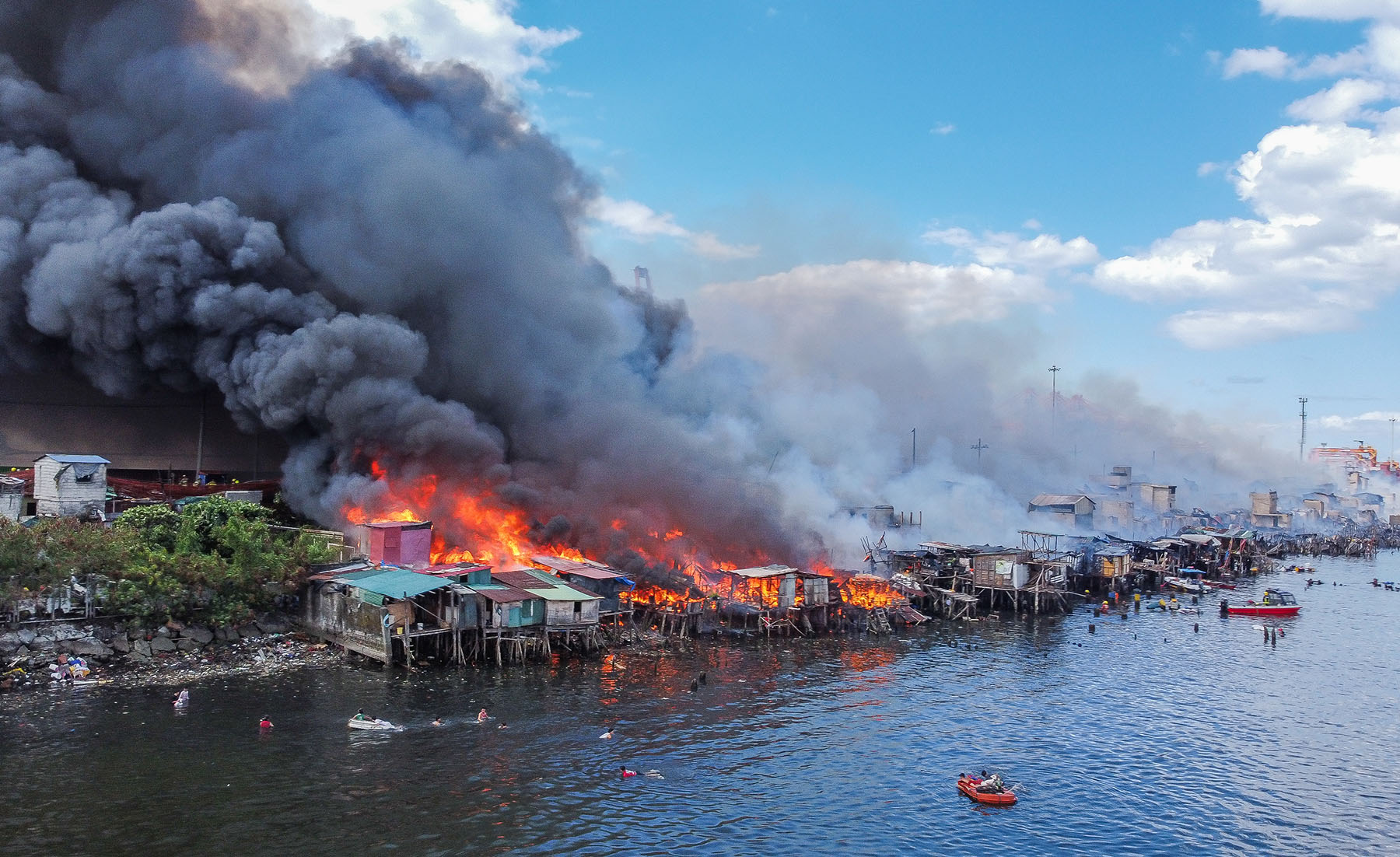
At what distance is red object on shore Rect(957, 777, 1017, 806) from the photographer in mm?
27016

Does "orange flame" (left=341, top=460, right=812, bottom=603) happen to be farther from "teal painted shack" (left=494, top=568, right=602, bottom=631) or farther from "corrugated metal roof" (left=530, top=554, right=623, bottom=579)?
"teal painted shack" (left=494, top=568, right=602, bottom=631)

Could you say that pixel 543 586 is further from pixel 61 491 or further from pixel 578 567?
pixel 61 491

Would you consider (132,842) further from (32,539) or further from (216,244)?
(216,244)

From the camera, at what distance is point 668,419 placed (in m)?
61.3

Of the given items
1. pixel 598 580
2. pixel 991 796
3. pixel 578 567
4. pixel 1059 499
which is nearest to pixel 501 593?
pixel 598 580

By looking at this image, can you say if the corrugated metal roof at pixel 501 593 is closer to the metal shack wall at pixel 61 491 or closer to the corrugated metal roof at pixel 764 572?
the corrugated metal roof at pixel 764 572

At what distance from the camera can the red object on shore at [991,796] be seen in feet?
88.6

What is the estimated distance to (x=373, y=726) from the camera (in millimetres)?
30000

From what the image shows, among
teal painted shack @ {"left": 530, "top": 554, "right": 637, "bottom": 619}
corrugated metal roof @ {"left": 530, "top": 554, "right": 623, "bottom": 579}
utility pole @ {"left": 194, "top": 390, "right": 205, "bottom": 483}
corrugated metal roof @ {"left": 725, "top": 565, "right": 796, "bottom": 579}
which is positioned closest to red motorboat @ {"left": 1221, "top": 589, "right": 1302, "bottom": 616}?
corrugated metal roof @ {"left": 725, "top": 565, "right": 796, "bottom": 579}

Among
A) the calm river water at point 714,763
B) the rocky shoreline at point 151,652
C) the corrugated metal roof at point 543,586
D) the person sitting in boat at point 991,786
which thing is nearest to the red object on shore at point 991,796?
the person sitting in boat at point 991,786

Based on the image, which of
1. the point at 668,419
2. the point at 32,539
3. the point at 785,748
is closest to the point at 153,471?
the point at 32,539

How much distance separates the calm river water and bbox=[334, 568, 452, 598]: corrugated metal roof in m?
3.32

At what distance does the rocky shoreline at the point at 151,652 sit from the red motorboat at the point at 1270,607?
56369mm

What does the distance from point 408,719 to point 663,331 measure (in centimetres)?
5270
